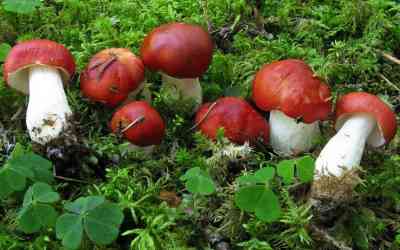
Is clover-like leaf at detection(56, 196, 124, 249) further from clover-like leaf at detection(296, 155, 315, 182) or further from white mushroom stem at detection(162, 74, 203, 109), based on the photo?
white mushroom stem at detection(162, 74, 203, 109)

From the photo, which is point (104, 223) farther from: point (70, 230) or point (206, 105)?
point (206, 105)

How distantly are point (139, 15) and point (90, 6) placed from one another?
1.06ft

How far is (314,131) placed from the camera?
249cm

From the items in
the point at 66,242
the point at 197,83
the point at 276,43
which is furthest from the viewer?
the point at 276,43

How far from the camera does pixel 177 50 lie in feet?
7.84

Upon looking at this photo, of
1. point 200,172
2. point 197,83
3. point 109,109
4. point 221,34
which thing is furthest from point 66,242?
point 221,34

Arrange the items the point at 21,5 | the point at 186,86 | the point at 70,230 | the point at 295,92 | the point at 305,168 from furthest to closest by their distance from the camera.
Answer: the point at 21,5
the point at 186,86
the point at 295,92
the point at 305,168
the point at 70,230

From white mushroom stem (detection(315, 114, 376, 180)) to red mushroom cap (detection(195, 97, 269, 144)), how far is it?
292mm

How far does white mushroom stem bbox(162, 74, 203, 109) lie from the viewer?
263cm

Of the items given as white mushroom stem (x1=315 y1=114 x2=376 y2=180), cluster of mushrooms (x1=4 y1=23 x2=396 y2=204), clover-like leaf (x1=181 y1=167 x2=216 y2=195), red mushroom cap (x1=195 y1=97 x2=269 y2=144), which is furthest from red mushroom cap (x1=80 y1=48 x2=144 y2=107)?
white mushroom stem (x1=315 y1=114 x2=376 y2=180)

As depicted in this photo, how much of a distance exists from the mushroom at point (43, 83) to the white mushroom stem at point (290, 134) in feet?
2.89

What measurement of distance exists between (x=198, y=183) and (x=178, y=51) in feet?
1.95

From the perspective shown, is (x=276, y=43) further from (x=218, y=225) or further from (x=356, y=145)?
(x=218, y=225)

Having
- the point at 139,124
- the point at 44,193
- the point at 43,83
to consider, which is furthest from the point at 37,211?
the point at 43,83
